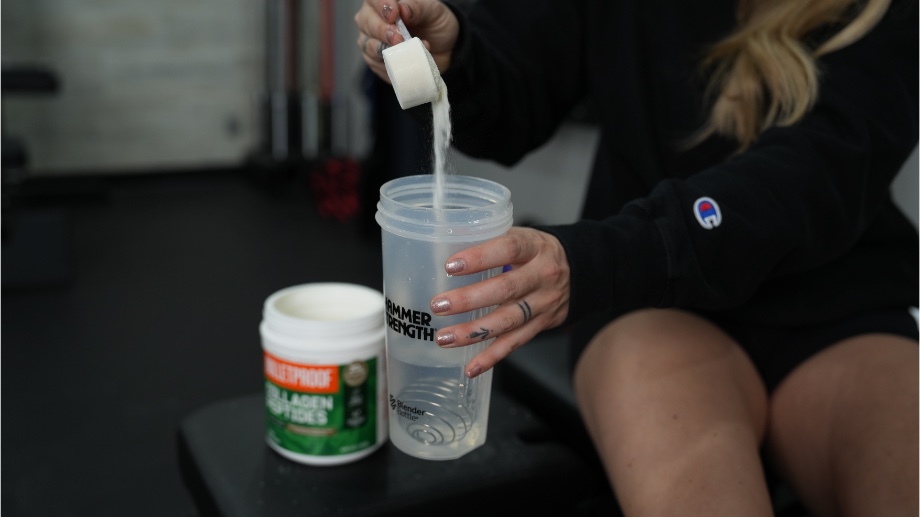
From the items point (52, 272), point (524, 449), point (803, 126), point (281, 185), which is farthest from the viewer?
point (281, 185)

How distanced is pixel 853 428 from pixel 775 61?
1.29 ft

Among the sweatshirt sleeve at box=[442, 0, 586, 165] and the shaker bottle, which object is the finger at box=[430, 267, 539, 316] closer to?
the shaker bottle

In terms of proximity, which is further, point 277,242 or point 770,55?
point 277,242

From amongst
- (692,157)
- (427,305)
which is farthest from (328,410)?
(692,157)

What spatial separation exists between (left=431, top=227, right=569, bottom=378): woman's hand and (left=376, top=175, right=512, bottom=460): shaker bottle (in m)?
0.03

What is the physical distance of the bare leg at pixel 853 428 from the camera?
74cm

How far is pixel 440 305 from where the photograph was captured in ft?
1.84

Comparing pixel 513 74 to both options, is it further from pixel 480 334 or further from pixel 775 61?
pixel 480 334

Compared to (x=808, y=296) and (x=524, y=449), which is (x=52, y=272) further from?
(x=808, y=296)

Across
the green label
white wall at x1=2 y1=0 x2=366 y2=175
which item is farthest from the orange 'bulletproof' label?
white wall at x1=2 y1=0 x2=366 y2=175

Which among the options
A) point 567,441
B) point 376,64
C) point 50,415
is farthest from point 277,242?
point 376,64

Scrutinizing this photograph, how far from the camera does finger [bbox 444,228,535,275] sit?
55 centimetres

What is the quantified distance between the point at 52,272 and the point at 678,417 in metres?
2.01

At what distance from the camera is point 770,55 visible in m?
0.87
